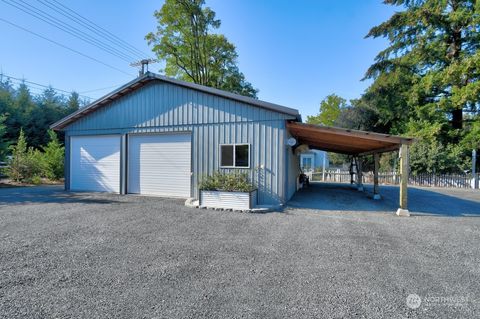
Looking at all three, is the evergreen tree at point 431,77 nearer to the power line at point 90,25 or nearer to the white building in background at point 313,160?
the white building in background at point 313,160

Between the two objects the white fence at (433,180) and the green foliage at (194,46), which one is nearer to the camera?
the white fence at (433,180)

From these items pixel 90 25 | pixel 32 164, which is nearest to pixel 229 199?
pixel 32 164

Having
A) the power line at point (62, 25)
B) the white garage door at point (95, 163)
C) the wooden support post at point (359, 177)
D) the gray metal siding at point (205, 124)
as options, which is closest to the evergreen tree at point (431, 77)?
the wooden support post at point (359, 177)

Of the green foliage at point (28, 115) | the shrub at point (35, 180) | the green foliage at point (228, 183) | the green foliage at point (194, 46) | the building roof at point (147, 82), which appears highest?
the green foliage at point (194, 46)

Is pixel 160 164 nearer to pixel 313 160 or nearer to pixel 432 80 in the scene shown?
pixel 432 80

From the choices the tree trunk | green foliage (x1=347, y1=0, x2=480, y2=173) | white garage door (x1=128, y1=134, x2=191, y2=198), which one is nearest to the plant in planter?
white garage door (x1=128, y1=134, x2=191, y2=198)

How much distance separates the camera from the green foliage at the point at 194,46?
70.1 ft

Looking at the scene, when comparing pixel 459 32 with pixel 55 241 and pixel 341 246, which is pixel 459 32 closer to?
pixel 341 246

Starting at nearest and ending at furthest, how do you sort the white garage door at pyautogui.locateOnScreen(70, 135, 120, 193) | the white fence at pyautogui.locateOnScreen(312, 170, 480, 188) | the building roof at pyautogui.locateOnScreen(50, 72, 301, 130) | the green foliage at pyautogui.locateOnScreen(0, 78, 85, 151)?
1. the building roof at pyautogui.locateOnScreen(50, 72, 301, 130)
2. the white garage door at pyautogui.locateOnScreen(70, 135, 120, 193)
3. the white fence at pyautogui.locateOnScreen(312, 170, 480, 188)
4. the green foliage at pyautogui.locateOnScreen(0, 78, 85, 151)

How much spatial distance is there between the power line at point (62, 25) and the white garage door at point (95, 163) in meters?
7.66

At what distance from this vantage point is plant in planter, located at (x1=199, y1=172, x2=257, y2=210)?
24.1 ft

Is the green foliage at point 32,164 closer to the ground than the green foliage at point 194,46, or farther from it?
closer to the ground

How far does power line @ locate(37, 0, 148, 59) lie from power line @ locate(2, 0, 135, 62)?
60cm

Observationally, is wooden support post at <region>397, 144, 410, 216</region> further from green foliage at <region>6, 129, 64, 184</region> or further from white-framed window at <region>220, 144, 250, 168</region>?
green foliage at <region>6, 129, 64, 184</region>
